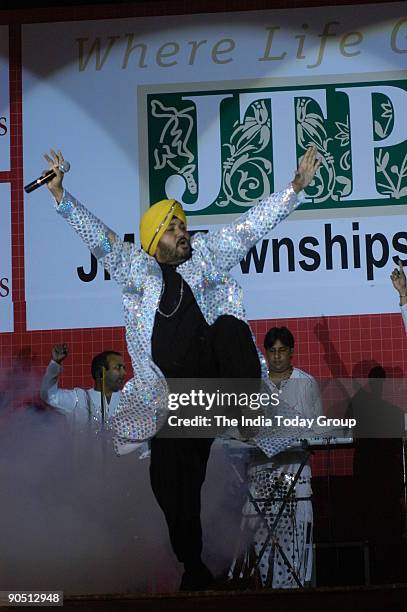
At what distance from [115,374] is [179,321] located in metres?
0.43

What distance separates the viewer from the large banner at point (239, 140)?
6109 mm

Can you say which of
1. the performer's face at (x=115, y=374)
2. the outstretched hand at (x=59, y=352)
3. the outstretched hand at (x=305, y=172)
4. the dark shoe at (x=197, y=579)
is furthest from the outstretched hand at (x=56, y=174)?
the dark shoe at (x=197, y=579)

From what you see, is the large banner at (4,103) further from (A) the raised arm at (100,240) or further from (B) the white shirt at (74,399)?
(B) the white shirt at (74,399)

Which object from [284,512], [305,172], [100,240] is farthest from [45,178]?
[284,512]

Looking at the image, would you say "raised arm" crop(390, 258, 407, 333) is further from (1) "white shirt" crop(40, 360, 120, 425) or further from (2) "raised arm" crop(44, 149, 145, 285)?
(1) "white shirt" crop(40, 360, 120, 425)

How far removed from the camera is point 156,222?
19.8 feet

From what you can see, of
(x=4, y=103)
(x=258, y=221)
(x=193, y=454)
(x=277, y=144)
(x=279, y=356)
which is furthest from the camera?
(x=4, y=103)

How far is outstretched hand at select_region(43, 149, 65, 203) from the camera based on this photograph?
19.8ft

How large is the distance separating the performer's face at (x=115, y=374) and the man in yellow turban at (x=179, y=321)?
0.10 m

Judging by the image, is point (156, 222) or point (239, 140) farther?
point (239, 140)

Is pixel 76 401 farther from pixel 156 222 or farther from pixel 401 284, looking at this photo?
pixel 401 284

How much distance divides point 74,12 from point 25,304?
145cm

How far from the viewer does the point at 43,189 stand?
20.3ft

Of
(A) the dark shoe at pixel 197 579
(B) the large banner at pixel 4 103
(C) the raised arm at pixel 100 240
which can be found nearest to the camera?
(A) the dark shoe at pixel 197 579
